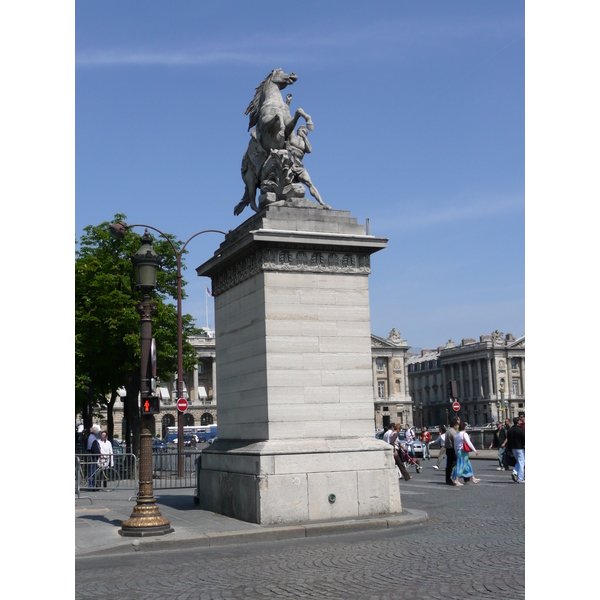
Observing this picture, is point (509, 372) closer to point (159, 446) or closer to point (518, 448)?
point (159, 446)

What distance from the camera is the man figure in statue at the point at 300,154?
14.4 meters

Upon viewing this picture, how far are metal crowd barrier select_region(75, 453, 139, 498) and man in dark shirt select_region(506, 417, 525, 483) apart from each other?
1057cm

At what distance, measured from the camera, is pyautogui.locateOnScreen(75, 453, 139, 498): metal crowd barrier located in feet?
71.7

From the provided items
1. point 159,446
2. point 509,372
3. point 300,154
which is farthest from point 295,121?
point 509,372

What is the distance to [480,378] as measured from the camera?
16138 centimetres

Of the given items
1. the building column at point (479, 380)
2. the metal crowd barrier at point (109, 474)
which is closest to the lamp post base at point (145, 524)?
the metal crowd barrier at point (109, 474)

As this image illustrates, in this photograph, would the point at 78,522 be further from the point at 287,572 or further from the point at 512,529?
the point at 512,529

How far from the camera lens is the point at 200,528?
40.7 feet

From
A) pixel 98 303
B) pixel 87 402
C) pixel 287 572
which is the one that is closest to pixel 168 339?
pixel 98 303

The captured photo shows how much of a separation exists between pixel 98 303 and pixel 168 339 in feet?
11.9

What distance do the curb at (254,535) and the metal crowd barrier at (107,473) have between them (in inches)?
414

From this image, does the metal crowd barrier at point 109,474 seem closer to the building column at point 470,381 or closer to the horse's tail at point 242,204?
the horse's tail at point 242,204

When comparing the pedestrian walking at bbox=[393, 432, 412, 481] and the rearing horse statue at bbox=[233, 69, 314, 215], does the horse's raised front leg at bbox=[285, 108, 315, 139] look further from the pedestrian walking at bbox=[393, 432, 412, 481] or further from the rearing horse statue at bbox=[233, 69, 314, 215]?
the pedestrian walking at bbox=[393, 432, 412, 481]

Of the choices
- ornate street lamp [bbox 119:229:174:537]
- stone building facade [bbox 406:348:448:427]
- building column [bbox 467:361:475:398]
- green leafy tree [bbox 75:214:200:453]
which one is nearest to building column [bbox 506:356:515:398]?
building column [bbox 467:361:475:398]
